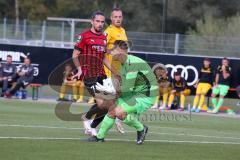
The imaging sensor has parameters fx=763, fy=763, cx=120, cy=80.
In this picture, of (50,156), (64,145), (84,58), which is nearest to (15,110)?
(84,58)

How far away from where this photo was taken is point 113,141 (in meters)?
13.3

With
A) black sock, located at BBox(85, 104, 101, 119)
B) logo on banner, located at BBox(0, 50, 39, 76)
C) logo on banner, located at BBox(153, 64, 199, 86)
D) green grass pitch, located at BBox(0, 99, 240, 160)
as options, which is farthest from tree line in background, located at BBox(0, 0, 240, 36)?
black sock, located at BBox(85, 104, 101, 119)

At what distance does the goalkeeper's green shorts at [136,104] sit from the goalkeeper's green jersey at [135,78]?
0.57ft

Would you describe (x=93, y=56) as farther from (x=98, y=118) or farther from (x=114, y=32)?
(x=98, y=118)

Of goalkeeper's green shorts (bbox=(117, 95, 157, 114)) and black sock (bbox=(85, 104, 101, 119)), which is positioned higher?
goalkeeper's green shorts (bbox=(117, 95, 157, 114))

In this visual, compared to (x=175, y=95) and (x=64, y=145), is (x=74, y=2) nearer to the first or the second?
(x=175, y=95)

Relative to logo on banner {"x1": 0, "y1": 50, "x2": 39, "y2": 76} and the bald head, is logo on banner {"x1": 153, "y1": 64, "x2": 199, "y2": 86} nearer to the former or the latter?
logo on banner {"x1": 0, "y1": 50, "x2": 39, "y2": 76}

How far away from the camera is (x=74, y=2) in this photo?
69.5m

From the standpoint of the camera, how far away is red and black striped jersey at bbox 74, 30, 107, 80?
13.7m

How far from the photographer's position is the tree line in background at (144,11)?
205 ft

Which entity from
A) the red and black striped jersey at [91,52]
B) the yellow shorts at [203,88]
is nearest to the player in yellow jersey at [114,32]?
the red and black striped jersey at [91,52]

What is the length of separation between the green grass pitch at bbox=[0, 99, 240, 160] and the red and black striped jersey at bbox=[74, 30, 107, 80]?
3.99 ft

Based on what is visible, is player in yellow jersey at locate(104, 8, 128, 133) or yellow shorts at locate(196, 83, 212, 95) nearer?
player in yellow jersey at locate(104, 8, 128, 133)

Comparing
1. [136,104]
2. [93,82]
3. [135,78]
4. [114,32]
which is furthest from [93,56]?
[136,104]
